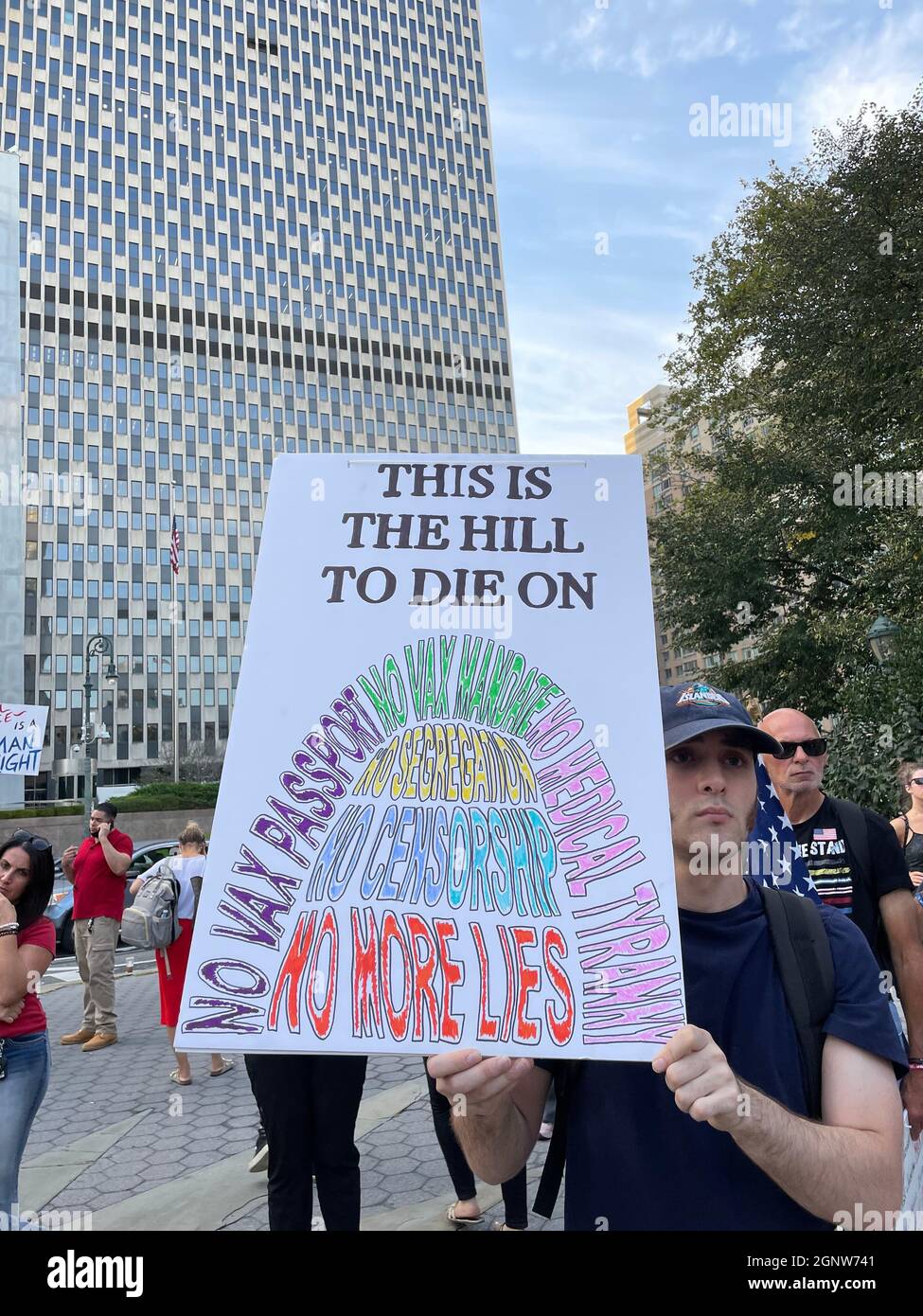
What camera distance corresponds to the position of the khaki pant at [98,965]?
7395mm

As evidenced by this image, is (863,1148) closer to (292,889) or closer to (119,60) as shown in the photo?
(292,889)

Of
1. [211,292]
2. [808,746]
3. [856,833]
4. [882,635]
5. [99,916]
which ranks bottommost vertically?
[99,916]

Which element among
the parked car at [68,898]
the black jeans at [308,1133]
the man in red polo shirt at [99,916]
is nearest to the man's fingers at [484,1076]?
the black jeans at [308,1133]

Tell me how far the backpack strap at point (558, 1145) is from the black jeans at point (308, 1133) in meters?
1.43

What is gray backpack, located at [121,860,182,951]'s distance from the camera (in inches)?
237

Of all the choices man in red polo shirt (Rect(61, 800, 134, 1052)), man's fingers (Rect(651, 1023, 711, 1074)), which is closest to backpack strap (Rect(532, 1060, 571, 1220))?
man's fingers (Rect(651, 1023, 711, 1074))

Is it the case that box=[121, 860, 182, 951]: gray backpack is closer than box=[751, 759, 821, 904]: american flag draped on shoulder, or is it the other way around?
box=[751, 759, 821, 904]: american flag draped on shoulder

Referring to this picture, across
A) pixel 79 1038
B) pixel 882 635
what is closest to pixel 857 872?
pixel 79 1038

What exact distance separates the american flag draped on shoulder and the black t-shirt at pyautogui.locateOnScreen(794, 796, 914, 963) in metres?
0.14

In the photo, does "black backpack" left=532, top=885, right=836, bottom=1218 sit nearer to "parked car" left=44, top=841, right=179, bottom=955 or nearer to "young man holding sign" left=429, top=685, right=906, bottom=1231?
"young man holding sign" left=429, top=685, right=906, bottom=1231

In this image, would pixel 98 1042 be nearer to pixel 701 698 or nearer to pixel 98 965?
pixel 98 965

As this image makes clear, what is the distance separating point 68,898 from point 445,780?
12568 mm

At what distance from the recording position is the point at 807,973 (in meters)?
1.53

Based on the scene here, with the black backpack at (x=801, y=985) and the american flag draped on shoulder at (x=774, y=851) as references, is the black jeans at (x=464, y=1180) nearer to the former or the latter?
the american flag draped on shoulder at (x=774, y=851)
